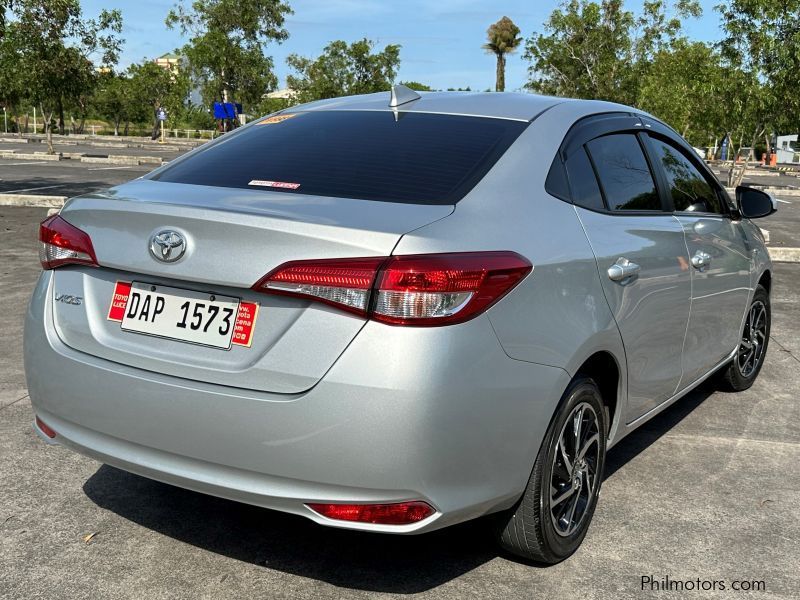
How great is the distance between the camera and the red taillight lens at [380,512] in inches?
105

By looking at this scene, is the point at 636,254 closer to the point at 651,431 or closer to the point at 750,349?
the point at 651,431

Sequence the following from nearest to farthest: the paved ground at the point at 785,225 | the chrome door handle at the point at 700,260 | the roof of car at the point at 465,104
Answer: the roof of car at the point at 465,104 → the chrome door handle at the point at 700,260 → the paved ground at the point at 785,225

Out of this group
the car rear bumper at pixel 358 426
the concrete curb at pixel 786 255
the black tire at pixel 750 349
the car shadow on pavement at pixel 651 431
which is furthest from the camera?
the concrete curb at pixel 786 255

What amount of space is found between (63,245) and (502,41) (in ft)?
257

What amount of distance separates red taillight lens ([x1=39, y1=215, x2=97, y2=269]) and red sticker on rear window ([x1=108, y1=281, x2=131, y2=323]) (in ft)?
0.45

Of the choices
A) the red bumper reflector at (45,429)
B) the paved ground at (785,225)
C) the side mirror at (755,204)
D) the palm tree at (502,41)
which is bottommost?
the paved ground at (785,225)

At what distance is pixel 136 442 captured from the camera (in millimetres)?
2873

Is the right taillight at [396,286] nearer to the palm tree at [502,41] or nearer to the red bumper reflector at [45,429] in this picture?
the red bumper reflector at [45,429]

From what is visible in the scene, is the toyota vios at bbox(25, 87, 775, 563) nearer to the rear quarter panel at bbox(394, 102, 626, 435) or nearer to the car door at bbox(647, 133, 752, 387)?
the rear quarter panel at bbox(394, 102, 626, 435)

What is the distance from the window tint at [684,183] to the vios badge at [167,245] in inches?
96.4

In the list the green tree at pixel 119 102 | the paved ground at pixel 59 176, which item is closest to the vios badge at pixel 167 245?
the paved ground at pixel 59 176

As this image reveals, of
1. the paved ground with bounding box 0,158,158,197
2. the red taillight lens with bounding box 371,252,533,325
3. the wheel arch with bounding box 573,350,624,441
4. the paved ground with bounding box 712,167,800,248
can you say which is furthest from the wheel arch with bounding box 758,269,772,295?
the paved ground with bounding box 0,158,158,197

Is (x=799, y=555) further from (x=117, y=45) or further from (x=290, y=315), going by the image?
(x=117, y=45)

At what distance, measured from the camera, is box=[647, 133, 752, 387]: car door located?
4285 mm
